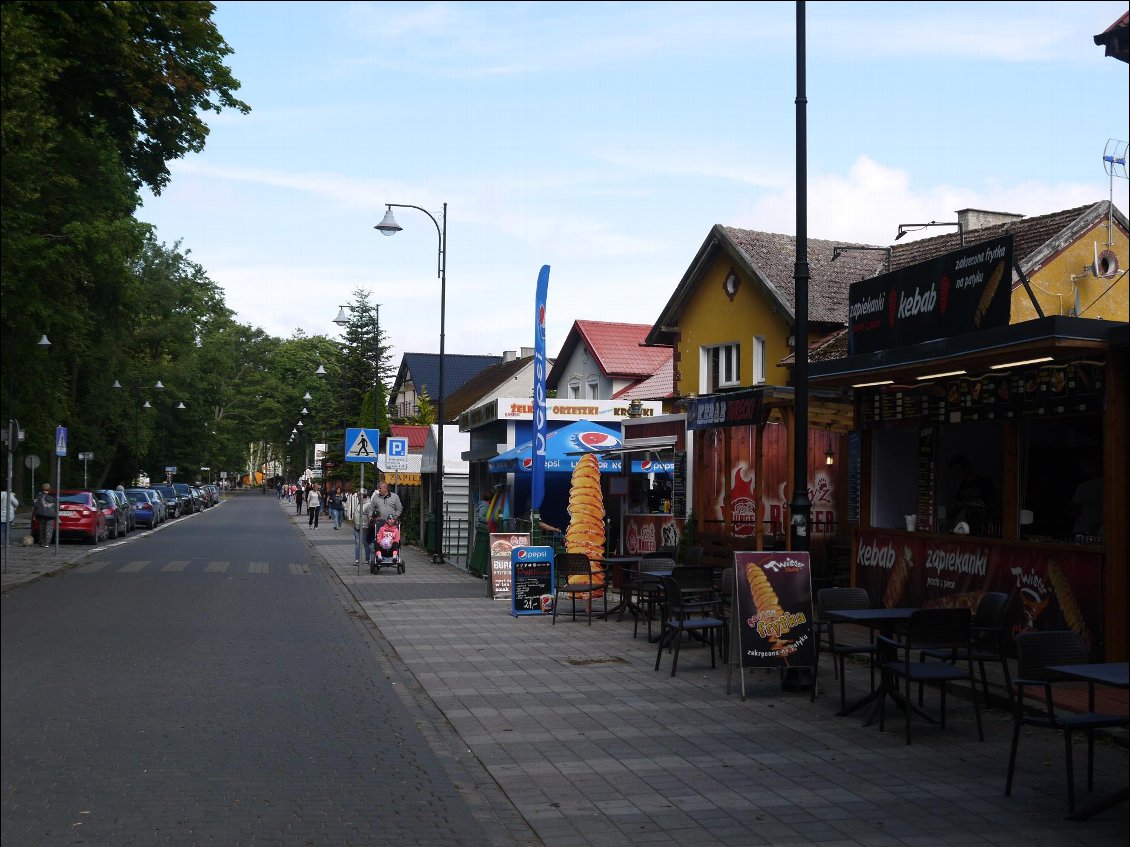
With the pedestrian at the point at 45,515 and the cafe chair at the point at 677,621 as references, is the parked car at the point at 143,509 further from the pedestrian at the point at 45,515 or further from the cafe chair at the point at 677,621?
the cafe chair at the point at 677,621

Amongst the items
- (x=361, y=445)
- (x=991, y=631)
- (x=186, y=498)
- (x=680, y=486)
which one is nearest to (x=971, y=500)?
(x=991, y=631)

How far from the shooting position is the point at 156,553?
33250 millimetres

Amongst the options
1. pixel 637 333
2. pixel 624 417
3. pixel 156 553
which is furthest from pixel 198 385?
pixel 624 417

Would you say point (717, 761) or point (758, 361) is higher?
point (758, 361)

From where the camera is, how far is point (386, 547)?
2720 centimetres

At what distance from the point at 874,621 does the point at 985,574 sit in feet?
13.3

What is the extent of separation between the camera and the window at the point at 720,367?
29766 millimetres

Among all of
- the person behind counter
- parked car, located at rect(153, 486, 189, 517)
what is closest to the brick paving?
the person behind counter

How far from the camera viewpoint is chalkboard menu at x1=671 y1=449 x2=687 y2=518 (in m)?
23.9

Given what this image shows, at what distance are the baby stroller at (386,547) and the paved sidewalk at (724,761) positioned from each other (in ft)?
43.8

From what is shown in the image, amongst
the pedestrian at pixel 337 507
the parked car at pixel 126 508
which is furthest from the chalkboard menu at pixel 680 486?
the pedestrian at pixel 337 507

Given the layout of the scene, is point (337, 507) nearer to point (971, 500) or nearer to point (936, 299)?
point (971, 500)

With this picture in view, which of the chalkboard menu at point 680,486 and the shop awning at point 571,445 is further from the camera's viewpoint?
the chalkboard menu at point 680,486

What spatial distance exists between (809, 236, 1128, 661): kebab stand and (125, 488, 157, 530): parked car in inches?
1613
